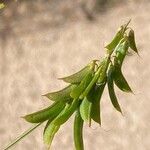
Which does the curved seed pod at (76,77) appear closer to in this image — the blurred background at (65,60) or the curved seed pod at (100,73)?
the curved seed pod at (100,73)

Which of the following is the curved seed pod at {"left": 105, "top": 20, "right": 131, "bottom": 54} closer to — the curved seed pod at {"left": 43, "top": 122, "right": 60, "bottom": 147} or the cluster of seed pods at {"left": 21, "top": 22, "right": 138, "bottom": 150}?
the cluster of seed pods at {"left": 21, "top": 22, "right": 138, "bottom": 150}

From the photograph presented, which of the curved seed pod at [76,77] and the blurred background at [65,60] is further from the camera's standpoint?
the blurred background at [65,60]

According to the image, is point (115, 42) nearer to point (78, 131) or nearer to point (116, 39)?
point (116, 39)

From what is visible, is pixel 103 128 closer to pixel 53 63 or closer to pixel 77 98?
pixel 53 63

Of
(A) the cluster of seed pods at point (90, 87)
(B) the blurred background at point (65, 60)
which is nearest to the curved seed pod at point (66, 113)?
(A) the cluster of seed pods at point (90, 87)

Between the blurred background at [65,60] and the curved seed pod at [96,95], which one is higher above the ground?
the blurred background at [65,60]

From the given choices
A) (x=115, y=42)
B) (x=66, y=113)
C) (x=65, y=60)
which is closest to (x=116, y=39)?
(x=115, y=42)

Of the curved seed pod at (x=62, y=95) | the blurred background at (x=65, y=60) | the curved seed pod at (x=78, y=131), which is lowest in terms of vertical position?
the curved seed pod at (x=78, y=131)
